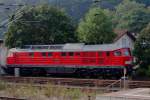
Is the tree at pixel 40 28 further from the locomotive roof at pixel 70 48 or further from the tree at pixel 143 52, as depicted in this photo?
the tree at pixel 143 52

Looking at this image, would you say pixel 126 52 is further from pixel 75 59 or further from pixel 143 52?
pixel 75 59

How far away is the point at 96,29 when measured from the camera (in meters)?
46.7

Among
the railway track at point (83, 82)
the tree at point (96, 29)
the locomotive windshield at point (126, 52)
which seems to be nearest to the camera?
the railway track at point (83, 82)

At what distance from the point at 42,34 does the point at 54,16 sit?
260 centimetres

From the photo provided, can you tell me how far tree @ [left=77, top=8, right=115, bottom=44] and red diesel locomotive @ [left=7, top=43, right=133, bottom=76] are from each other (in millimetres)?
8466

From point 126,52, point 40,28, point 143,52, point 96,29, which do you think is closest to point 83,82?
point 126,52

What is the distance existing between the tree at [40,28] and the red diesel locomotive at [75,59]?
309cm

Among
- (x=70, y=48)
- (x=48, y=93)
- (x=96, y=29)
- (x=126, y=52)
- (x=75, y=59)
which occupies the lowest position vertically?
(x=48, y=93)

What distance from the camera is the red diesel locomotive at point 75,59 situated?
3597 centimetres

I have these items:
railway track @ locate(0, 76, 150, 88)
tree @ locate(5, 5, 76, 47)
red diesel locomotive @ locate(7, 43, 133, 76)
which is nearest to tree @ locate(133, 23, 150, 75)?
red diesel locomotive @ locate(7, 43, 133, 76)

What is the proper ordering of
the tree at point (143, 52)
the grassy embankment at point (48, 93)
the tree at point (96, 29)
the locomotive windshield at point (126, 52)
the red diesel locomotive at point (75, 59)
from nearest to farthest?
the grassy embankment at point (48, 93) < the red diesel locomotive at point (75, 59) < the locomotive windshield at point (126, 52) < the tree at point (143, 52) < the tree at point (96, 29)

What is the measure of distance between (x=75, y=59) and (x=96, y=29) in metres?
9.95

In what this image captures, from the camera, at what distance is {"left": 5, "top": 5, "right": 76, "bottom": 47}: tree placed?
4431 cm

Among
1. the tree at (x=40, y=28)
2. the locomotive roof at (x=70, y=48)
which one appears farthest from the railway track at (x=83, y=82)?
the tree at (x=40, y=28)
